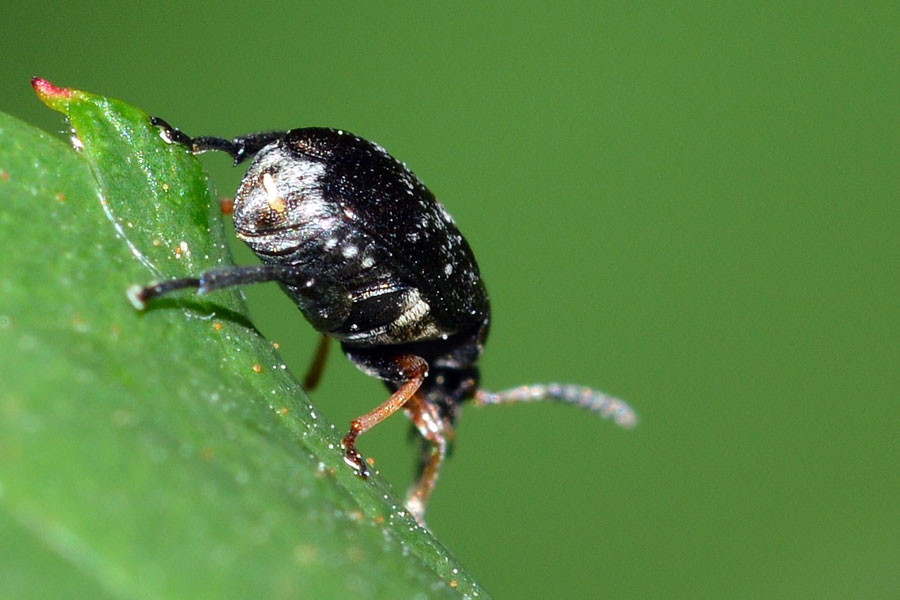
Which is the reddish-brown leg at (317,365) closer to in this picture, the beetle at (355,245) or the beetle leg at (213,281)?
the beetle at (355,245)

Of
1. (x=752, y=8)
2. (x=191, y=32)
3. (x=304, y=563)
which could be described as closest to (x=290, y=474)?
(x=304, y=563)

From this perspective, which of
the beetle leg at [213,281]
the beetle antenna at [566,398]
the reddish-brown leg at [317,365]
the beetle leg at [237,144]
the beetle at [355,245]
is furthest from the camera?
the beetle antenna at [566,398]

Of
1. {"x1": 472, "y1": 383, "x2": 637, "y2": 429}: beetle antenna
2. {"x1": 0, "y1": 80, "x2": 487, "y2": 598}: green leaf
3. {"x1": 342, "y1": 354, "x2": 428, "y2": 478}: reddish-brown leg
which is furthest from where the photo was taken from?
{"x1": 472, "y1": 383, "x2": 637, "y2": 429}: beetle antenna

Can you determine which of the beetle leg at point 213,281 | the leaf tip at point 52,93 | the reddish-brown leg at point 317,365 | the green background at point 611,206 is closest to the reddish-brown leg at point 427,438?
the reddish-brown leg at point 317,365

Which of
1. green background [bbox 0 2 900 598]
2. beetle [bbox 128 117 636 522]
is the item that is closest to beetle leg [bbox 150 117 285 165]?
beetle [bbox 128 117 636 522]

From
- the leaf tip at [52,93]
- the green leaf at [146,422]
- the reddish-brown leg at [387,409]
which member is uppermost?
the leaf tip at [52,93]

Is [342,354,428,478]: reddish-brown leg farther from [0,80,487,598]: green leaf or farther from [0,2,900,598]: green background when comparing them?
[0,2,900,598]: green background

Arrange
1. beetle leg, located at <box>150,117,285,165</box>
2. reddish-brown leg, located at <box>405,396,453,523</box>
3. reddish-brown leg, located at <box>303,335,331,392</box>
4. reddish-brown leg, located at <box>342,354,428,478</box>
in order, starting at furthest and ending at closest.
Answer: reddish-brown leg, located at <box>303,335,331,392</box>, reddish-brown leg, located at <box>405,396,453,523</box>, beetle leg, located at <box>150,117,285,165</box>, reddish-brown leg, located at <box>342,354,428,478</box>
